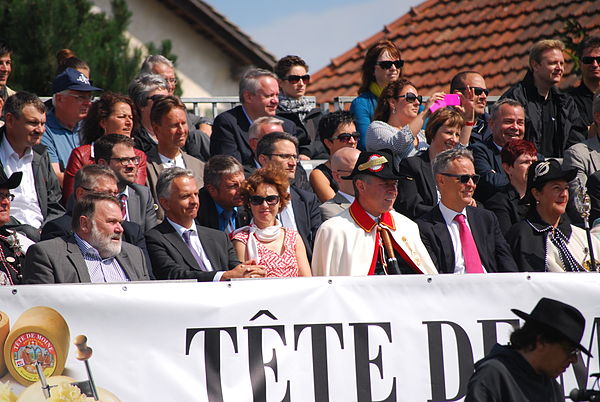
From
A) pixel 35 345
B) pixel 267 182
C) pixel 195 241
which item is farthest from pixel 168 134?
pixel 35 345

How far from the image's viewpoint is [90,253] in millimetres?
8344

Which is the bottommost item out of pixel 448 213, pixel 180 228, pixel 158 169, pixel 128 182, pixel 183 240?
Answer: pixel 183 240

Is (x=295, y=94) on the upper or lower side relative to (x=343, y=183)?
upper

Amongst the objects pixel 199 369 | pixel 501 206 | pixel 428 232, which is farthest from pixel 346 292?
pixel 501 206

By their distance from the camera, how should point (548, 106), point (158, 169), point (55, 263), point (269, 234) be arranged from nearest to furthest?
point (55, 263) → point (269, 234) → point (158, 169) → point (548, 106)

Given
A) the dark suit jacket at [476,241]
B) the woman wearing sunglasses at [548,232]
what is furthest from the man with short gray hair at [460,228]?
the woman wearing sunglasses at [548,232]

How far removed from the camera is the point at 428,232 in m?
9.30

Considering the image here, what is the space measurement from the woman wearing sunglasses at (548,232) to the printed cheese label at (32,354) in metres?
3.92

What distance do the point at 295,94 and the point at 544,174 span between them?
3663 millimetres

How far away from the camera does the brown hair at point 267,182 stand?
30.2ft

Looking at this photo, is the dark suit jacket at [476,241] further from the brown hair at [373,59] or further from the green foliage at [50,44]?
the green foliage at [50,44]

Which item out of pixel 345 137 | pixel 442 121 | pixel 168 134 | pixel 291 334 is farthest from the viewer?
pixel 345 137

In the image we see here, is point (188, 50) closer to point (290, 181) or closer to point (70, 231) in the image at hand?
point (290, 181)

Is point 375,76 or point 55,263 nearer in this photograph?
point 55,263
